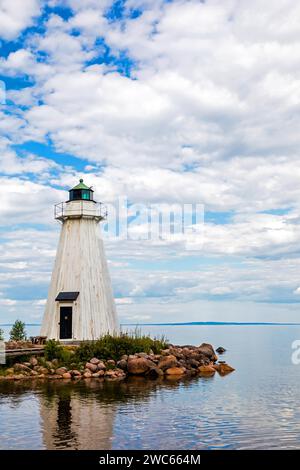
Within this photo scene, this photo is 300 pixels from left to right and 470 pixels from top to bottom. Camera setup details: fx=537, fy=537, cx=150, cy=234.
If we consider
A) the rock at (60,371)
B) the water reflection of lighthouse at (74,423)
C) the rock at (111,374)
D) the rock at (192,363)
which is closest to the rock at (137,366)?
the rock at (111,374)

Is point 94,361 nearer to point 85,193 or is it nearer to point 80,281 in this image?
point 80,281

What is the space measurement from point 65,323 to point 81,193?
→ 9.14 m

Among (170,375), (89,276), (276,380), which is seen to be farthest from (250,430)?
(89,276)

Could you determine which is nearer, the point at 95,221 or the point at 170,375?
the point at 170,375

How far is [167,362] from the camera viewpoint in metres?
34.2

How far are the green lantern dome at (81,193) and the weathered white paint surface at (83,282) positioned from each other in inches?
18.9

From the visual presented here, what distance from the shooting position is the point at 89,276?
36750 mm

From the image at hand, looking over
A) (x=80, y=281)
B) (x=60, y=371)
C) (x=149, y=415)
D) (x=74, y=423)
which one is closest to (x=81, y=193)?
(x=80, y=281)

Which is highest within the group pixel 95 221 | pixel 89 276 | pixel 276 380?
pixel 95 221

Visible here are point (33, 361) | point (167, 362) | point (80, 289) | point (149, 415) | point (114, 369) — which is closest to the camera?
point (149, 415)
